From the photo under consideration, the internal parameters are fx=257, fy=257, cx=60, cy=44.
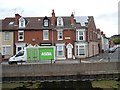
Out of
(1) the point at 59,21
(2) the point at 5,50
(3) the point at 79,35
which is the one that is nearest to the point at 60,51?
(3) the point at 79,35

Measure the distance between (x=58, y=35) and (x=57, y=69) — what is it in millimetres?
18016

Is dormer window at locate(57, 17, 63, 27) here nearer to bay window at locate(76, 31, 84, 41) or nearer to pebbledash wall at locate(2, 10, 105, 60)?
pebbledash wall at locate(2, 10, 105, 60)

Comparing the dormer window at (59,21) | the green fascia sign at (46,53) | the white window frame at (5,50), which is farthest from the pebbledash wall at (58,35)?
the green fascia sign at (46,53)

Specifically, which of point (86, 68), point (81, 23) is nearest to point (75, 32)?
point (81, 23)

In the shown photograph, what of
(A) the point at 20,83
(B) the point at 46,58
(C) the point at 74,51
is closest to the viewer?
(A) the point at 20,83

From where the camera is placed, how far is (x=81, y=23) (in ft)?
151

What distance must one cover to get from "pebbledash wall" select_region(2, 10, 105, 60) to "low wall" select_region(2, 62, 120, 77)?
16242mm

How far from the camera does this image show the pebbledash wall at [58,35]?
44.6 m

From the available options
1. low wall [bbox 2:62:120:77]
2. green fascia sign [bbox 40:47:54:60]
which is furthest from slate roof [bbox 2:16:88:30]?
low wall [bbox 2:62:120:77]

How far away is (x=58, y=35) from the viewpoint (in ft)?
147

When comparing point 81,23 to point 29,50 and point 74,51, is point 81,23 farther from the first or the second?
point 29,50

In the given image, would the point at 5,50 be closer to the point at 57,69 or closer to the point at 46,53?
the point at 46,53

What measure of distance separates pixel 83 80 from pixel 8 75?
25.9 ft

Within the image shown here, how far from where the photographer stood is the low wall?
2709 centimetres
